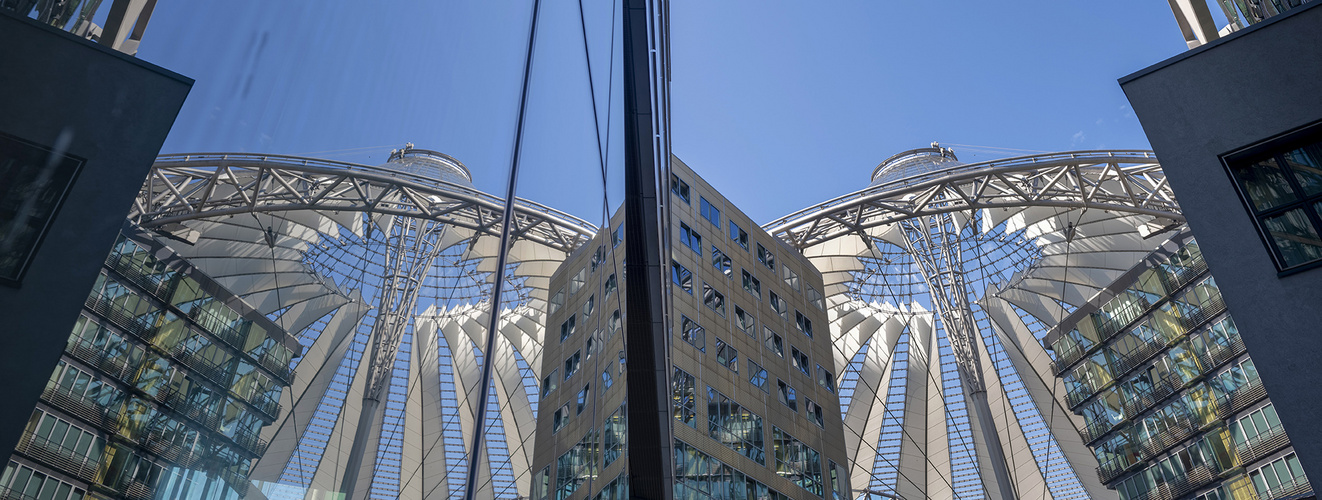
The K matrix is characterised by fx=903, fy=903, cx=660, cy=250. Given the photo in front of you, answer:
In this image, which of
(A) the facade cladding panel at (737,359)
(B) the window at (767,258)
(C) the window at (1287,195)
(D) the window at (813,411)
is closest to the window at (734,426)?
(A) the facade cladding panel at (737,359)

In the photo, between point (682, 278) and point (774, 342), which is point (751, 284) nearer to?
point (774, 342)

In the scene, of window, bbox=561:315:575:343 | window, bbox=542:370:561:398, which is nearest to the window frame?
window, bbox=542:370:561:398

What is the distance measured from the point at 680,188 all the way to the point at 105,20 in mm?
32066

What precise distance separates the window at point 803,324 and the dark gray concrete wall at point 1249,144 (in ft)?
76.9

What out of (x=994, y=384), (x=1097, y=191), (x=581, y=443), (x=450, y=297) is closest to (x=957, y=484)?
(x=994, y=384)

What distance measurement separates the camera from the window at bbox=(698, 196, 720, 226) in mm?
34031

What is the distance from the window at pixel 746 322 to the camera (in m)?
32.5

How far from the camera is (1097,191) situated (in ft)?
112

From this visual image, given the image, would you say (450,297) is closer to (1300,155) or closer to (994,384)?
(1300,155)

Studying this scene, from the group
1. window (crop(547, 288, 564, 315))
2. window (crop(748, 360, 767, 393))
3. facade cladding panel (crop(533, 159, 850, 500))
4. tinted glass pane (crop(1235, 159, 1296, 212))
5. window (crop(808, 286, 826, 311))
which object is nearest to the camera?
tinted glass pane (crop(1235, 159, 1296, 212))

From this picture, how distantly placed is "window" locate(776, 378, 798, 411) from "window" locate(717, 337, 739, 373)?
1934 millimetres

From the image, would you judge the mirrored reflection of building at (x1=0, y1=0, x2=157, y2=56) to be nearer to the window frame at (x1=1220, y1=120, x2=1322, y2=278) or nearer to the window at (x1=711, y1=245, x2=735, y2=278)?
the window frame at (x1=1220, y1=120, x2=1322, y2=278)

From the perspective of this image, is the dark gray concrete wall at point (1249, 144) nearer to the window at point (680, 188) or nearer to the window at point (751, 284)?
the window at point (680, 188)

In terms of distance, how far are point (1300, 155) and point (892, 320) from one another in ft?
140
